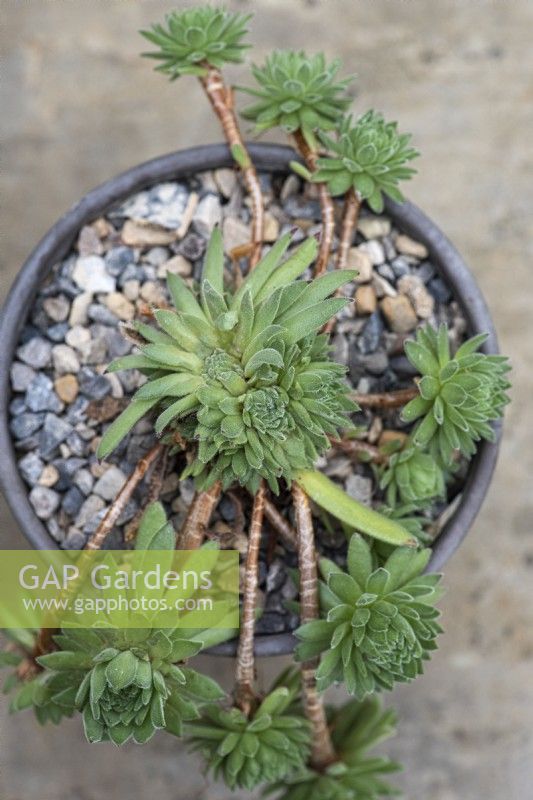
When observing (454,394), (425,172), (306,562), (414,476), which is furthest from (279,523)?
(425,172)

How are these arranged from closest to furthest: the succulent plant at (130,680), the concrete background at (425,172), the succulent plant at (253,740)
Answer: the succulent plant at (130,680) → the succulent plant at (253,740) → the concrete background at (425,172)

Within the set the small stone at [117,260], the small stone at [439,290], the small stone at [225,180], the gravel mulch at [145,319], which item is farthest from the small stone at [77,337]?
the small stone at [439,290]

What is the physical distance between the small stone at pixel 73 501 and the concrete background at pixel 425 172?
1.98 feet

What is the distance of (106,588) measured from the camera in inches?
44.6

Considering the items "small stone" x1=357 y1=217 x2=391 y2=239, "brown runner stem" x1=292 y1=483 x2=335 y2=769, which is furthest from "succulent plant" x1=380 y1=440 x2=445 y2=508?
"small stone" x1=357 y1=217 x2=391 y2=239

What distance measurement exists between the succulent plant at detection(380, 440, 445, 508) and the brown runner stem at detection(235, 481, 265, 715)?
20 centimetres

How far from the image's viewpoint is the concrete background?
5.75 ft

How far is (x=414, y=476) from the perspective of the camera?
1.22 metres

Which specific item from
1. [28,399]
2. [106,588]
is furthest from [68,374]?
[106,588]

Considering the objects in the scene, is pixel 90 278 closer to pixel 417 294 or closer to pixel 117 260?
pixel 117 260

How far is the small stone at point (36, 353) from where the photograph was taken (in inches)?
51.9

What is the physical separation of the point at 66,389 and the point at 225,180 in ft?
1.36

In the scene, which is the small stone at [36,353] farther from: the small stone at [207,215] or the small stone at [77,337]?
the small stone at [207,215]

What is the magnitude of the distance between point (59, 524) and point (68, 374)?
23 cm
